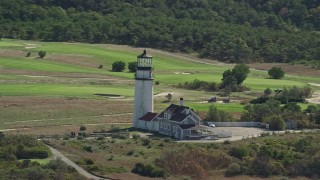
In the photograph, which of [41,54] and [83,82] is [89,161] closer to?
[83,82]

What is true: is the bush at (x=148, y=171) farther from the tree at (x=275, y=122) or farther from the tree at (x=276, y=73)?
the tree at (x=276, y=73)

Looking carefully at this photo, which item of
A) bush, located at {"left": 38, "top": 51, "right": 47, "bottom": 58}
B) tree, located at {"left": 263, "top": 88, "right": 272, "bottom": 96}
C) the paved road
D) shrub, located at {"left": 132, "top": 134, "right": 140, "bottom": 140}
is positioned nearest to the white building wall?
shrub, located at {"left": 132, "top": 134, "right": 140, "bottom": 140}

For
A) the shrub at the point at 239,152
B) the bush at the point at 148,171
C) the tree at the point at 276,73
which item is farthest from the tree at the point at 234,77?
the bush at the point at 148,171

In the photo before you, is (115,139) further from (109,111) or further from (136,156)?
(109,111)

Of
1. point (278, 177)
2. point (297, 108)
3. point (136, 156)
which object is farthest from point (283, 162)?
point (297, 108)

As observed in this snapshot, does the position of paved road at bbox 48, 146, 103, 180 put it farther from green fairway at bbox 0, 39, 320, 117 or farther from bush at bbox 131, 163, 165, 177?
green fairway at bbox 0, 39, 320, 117
